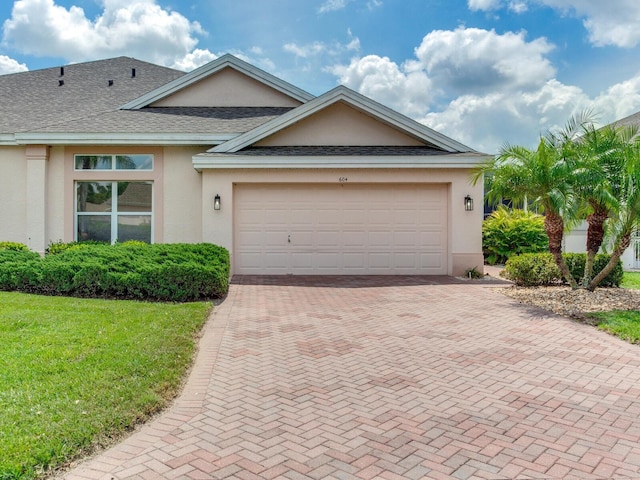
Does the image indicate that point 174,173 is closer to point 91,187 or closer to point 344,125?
point 91,187

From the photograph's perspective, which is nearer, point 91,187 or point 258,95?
point 91,187

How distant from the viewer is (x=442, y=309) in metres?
8.99

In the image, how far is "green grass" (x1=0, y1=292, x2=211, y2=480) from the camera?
351cm

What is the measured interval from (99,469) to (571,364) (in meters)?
5.09

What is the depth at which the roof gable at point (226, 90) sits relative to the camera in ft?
52.6

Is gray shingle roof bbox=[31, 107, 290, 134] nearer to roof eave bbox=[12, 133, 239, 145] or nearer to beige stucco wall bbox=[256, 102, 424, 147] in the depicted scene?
roof eave bbox=[12, 133, 239, 145]

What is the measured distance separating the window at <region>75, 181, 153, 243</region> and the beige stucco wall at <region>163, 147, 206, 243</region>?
1.83 ft

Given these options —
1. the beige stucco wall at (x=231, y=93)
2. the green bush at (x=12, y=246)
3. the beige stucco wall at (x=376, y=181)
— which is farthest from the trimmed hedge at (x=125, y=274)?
the beige stucco wall at (x=231, y=93)

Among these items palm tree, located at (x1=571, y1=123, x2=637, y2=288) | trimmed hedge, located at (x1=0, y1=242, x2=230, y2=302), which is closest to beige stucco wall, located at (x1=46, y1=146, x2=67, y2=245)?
trimmed hedge, located at (x1=0, y1=242, x2=230, y2=302)

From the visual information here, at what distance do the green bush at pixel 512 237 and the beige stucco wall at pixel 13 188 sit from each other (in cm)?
1548

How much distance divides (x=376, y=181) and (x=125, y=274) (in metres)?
7.09

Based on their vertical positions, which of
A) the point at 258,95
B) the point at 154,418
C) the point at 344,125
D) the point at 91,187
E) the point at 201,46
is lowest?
the point at 154,418

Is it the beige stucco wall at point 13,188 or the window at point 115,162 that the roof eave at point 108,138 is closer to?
the window at point 115,162

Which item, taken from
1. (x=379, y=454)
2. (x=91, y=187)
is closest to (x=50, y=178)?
(x=91, y=187)
